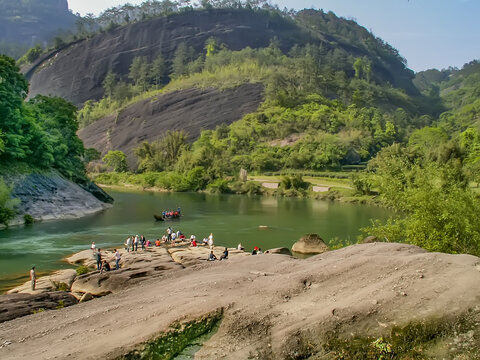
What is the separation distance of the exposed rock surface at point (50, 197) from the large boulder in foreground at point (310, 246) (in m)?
29.3

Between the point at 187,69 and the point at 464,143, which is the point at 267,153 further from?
the point at 187,69

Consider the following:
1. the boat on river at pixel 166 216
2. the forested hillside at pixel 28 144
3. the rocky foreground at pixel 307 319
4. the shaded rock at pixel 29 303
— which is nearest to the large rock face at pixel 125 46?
the forested hillside at pixel 28 144

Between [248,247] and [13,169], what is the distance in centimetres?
2944

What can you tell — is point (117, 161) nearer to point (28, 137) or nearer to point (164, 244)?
point (28, 137)

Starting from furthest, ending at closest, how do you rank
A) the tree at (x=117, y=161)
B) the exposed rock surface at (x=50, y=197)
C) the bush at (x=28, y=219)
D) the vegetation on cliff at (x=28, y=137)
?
the tree at (x=117, y=161)
the vegetation on cliff at (x=28, y=137)
the exposed rock surface at (x=50, y=197)
the bush at (x=28, y=219)

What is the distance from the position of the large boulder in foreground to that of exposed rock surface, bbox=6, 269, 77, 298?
60.2 ft

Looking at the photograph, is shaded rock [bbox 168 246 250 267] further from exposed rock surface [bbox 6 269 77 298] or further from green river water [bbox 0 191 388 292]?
exposed rock surface [bbox 6 269 77 298]

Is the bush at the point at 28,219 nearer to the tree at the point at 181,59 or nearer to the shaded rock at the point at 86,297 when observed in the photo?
the shaded rock at the point at 86,297

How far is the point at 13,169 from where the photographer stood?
48.6m

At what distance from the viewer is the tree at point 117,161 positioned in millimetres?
125312

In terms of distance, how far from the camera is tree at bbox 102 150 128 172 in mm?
125312

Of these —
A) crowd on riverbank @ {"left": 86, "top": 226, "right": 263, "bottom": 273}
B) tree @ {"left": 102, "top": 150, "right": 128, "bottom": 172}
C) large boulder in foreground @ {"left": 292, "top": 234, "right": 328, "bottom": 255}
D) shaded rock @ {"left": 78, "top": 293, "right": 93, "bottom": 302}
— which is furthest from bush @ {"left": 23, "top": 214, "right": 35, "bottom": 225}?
tree @ {"left": 102, "top": 150, "right": 128, "bottom": 172}

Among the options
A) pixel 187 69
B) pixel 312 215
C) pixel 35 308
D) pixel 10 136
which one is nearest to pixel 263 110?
pixel 187 69

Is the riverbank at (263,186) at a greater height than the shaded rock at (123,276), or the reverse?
the riverbank at (263,186)
